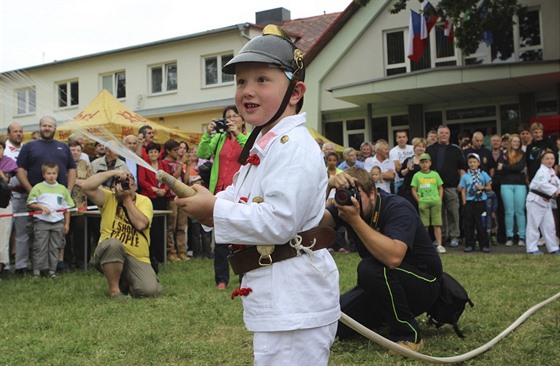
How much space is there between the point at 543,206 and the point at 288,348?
9.18 metres

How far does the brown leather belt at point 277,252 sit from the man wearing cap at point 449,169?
9392 millimetres

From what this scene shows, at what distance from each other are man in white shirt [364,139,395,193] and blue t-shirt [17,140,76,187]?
18.0ft

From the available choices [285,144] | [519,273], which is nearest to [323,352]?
[285,144]

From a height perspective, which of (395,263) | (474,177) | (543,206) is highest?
(474,177)

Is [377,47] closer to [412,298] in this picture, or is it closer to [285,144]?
[412,298]

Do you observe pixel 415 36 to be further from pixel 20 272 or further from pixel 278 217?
pixel 278 217

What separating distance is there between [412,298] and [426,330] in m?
0.71

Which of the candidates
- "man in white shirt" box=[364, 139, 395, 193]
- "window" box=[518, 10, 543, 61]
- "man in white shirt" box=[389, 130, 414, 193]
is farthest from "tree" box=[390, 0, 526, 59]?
"man in white shirt" box=[364, 139, 395, 193]

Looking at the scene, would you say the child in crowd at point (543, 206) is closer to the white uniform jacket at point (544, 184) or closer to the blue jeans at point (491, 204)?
the white uniform jacket at point (544, 184)

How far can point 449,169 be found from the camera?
448 inches

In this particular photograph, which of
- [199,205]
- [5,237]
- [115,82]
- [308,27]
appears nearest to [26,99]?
[199,205]

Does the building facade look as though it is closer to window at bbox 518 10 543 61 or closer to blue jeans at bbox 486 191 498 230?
window at bbox 518 10 543 61

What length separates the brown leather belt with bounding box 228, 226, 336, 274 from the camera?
2303mm

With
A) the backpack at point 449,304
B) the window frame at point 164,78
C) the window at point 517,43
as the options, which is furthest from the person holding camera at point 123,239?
the window frame at point 164,78
